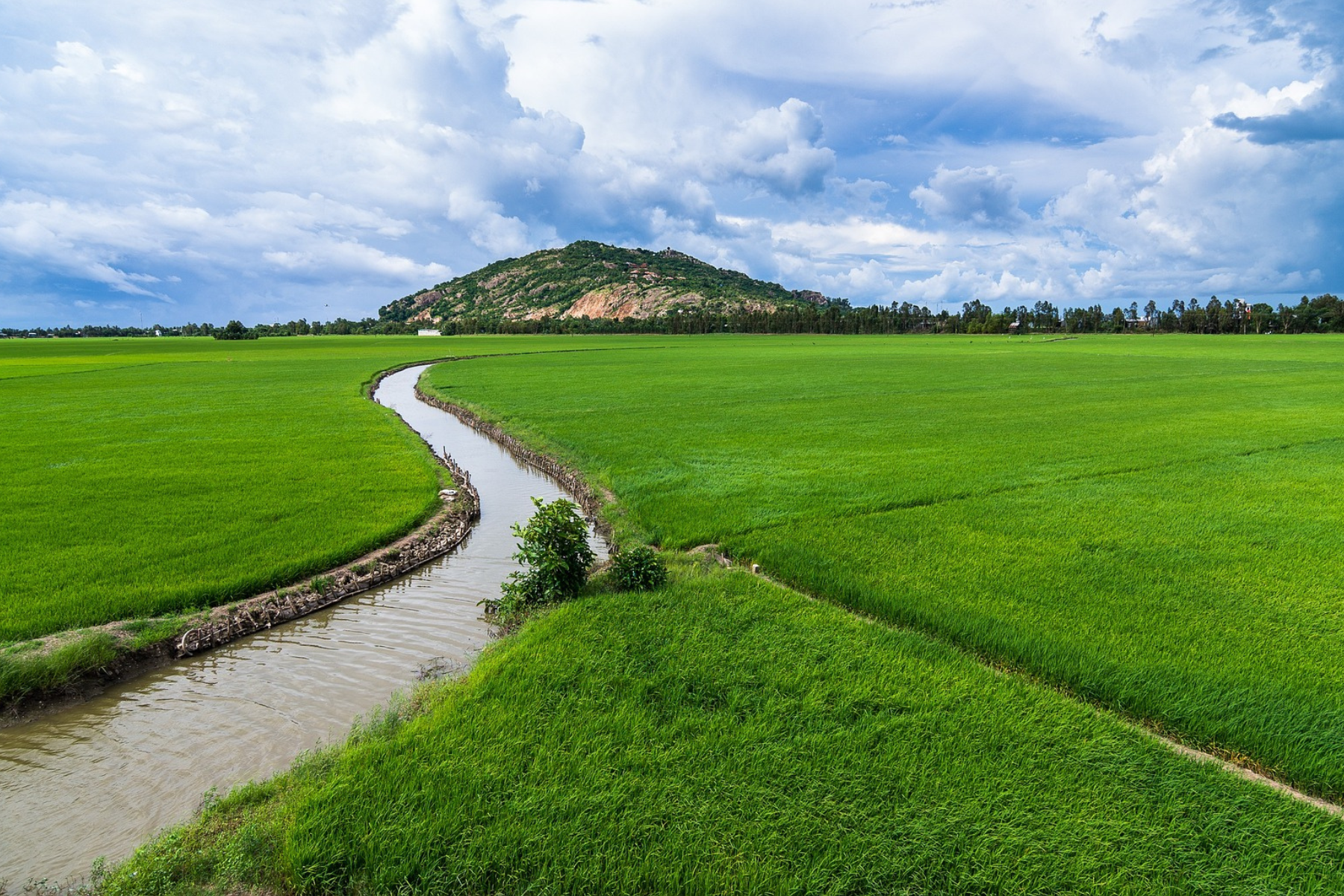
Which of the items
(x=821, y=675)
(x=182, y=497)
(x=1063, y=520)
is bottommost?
(x=821, y=675)

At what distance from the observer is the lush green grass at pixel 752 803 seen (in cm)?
494

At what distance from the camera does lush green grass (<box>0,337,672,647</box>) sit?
10.5m

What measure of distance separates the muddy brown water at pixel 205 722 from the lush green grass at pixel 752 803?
3.36 feet

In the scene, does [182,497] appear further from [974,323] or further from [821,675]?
[974,323]

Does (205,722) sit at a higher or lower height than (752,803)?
lower

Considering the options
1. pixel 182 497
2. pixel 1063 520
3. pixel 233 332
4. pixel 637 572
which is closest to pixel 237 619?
pixel 637 572

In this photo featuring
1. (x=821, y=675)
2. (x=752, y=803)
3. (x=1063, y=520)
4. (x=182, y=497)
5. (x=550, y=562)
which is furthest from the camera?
(x=182, y=497)

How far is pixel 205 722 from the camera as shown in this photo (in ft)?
25.2

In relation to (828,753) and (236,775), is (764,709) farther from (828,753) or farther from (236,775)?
(236,775)

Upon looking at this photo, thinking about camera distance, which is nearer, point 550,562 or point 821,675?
point 821,675

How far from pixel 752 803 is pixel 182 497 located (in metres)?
15.9

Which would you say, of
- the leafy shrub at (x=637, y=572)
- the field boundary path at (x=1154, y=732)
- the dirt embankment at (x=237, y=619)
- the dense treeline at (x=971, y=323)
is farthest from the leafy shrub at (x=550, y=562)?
the dense treeline at (x=971, y=323)

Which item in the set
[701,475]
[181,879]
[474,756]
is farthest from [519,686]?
[701,475]

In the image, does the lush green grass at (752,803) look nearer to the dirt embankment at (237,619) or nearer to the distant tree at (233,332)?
the dirt embankment at (237,619)
